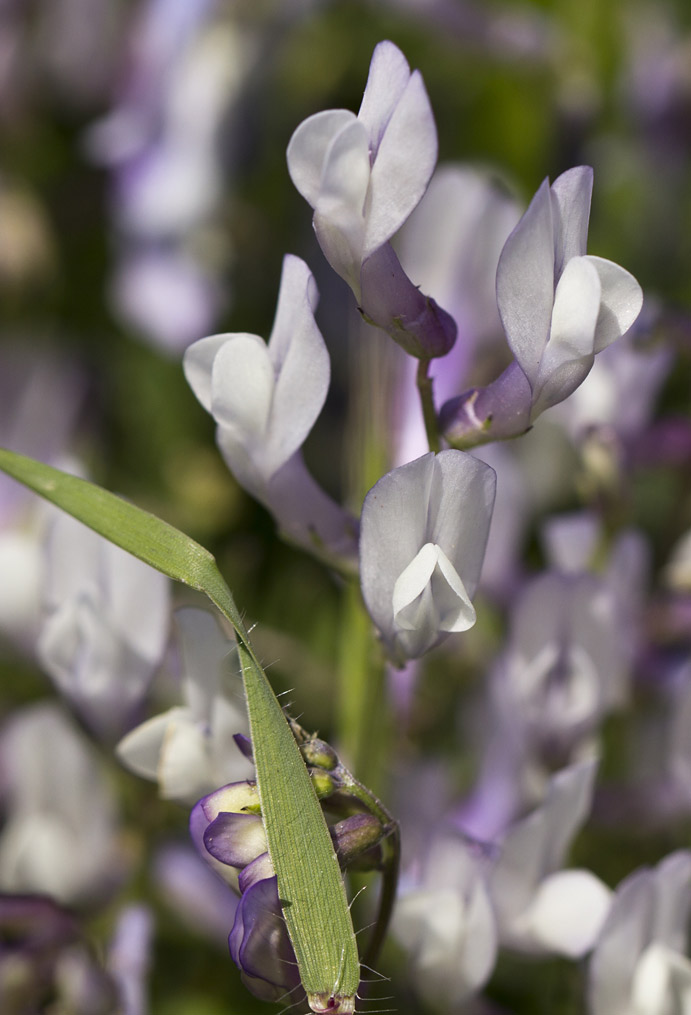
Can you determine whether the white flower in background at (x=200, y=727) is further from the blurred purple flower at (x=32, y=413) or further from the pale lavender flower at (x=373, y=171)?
the blurred purple flower at (x=32, y=413)

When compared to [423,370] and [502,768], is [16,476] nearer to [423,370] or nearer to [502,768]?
[423,370]

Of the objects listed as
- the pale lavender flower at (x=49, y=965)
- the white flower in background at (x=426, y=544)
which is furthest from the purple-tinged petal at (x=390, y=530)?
the pale lavender flower at (x=49, y=965)

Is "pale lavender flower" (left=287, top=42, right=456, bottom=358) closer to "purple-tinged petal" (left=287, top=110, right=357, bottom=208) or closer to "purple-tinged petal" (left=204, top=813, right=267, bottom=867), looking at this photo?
"purple-tinged petal" (left=287, top=110, right=357, bottom=208)

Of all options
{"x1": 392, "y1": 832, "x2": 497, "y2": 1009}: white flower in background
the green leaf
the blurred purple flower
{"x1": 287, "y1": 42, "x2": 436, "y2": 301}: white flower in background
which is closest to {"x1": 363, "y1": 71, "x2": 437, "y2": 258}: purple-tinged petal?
{"x1": 287, "y1": 42, "x2": 436, "y2": 301}: white flower in background

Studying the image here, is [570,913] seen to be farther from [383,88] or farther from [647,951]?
[383,88]

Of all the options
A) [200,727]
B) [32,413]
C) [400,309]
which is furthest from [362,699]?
[32,413]

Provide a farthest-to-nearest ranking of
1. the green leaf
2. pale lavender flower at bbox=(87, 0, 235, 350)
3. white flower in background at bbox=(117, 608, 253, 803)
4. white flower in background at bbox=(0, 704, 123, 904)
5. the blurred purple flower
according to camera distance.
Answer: pale lavender flower at bbox=(87, 0, 235, 350) < the blurred purple flower < white flower in background at bbox=(0, 704, 123, 904) < white flower in background at bbox=(117, 608, 253, 803) < the green leaf
